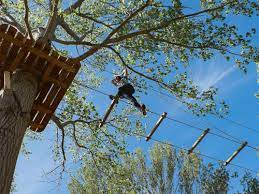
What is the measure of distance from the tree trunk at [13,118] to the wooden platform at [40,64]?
0.66 feet

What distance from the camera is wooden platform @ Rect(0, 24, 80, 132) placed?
653 cm

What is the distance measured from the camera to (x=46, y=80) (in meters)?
6.94

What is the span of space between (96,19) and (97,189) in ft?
31.4

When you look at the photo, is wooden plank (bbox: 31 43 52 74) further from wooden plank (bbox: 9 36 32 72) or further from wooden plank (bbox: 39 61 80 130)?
wooden plank (bbox: 39 61 80 130)

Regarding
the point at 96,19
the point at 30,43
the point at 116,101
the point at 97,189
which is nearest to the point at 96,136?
the point at 116,101

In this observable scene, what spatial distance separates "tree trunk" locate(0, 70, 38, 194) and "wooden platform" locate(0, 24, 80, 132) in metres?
0.20

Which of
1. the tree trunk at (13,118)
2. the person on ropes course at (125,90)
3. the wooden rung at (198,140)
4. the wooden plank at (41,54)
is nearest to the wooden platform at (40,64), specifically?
the wooden plank at (41,54)

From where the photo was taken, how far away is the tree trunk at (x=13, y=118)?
4.77 meters

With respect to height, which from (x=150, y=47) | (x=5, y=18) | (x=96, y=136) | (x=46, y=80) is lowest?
(x=46, y=80)

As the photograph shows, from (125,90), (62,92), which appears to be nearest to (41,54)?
(62,92)

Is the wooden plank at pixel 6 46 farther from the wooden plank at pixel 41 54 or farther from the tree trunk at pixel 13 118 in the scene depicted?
the tree trunk at pixel 13 118

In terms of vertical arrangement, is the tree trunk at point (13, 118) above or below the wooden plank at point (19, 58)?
below

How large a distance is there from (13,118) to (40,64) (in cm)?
153

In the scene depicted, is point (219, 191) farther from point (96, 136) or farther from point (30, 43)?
point (30, 43)
